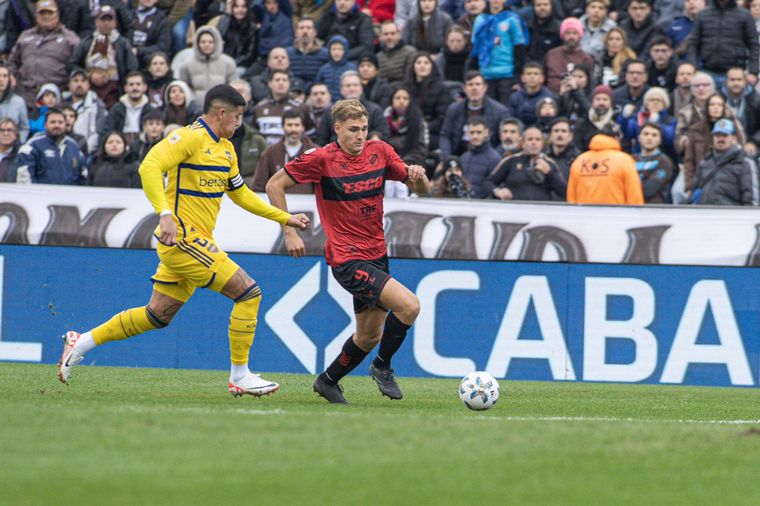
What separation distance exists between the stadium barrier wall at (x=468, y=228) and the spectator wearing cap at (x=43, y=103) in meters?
3.75

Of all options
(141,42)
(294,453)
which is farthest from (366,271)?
(141,42)

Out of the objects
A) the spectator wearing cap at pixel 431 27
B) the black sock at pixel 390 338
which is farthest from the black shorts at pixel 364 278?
the spectator wearing cap at pixel 431 27

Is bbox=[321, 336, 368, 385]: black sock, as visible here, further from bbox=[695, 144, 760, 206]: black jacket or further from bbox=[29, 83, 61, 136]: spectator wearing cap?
bbox=[29, 83, 61, 136]: spectator wearing cap

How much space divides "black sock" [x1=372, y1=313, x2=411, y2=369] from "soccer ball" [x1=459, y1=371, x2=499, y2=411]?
70cm

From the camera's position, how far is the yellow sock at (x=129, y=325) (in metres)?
10.1

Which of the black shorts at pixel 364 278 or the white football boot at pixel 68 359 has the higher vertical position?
the black shorts at pixel 364 278

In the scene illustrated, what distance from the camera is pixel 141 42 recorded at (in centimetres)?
1947

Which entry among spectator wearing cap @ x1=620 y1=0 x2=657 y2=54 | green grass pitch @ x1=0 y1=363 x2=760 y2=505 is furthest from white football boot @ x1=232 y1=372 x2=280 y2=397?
spectator wearing cap @ x1=620 y1=0 x2=657 y2=54

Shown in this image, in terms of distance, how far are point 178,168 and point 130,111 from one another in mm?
7811

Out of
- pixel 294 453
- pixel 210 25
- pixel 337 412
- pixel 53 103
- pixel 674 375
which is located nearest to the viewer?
pixel 294 453

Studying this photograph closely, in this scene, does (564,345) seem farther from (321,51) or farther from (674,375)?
(321,51)

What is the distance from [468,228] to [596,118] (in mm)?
3143

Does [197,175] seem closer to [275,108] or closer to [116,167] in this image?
[116,167]

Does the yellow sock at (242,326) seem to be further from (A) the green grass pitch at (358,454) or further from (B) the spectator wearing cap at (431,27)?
(B) the spectator wearing cap at (431,27)
